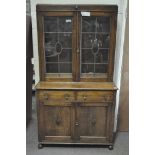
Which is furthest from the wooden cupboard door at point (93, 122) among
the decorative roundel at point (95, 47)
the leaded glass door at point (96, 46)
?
the decorative roundel at point (95, 47)

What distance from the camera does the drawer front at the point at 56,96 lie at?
8.11 ft

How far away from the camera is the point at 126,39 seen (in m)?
2.67

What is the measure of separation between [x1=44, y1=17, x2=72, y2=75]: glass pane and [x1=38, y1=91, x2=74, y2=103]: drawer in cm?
27

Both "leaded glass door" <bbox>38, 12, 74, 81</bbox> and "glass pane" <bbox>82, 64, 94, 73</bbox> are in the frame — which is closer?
"leaded glass door" <bbox>38, 12, 74, 81</bbox>

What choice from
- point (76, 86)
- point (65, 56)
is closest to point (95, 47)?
point (65, 56)

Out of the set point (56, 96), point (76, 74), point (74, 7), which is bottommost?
point (56, 96)

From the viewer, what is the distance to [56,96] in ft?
8.14

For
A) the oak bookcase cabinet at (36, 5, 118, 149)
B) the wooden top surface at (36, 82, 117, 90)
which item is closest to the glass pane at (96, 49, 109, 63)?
the oak bookcase cabinet at (36, 5, 118, 149)

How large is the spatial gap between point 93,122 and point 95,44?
A: 89 centimetres

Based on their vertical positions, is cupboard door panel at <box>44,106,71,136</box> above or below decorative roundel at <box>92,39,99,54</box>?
below

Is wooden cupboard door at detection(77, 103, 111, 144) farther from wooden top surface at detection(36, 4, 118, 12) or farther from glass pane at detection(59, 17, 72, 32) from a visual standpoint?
wooden top surface at detection(36, 4, 118, 12)

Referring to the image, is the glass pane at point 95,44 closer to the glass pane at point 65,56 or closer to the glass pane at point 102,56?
the glass pane at point 102,56

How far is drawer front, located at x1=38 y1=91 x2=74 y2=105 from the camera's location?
8.11ft

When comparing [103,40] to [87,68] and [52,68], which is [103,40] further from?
[52,68]
